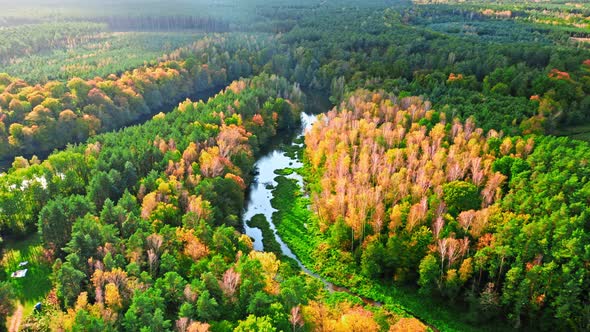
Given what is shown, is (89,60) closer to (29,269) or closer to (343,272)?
(29,269)

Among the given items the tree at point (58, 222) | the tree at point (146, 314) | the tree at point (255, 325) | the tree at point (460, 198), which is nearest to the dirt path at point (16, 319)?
the tree at point (58, 222)

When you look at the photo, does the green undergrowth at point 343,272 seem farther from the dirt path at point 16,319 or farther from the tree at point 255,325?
the dirt path at point 16,319

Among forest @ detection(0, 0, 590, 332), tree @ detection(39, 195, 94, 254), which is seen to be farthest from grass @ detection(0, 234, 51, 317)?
tree @ detection(39, 195, 94, 254)

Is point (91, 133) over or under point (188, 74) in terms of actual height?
under

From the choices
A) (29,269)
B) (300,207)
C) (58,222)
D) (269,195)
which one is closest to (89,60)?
(269,195)

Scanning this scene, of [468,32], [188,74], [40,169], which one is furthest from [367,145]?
[468,32]

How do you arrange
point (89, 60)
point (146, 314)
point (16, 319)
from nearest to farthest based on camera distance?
point (146, 314) → point (16, 319) → point (89, 60)

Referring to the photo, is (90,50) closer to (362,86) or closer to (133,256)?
(362,86)
